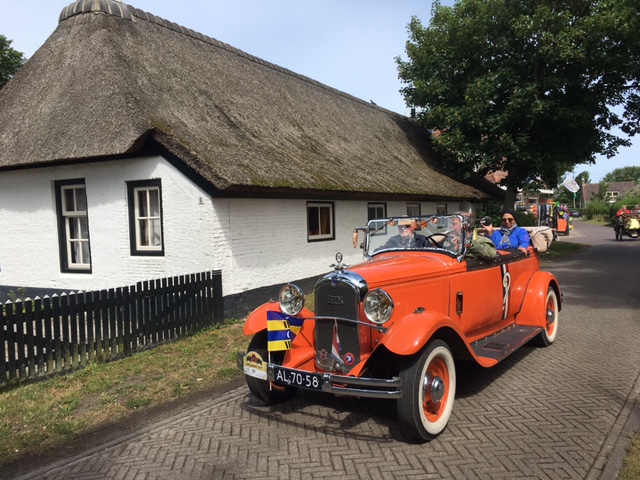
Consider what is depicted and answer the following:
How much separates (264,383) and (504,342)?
2830 mm

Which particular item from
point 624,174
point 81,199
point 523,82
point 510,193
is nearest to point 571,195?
point 624,174

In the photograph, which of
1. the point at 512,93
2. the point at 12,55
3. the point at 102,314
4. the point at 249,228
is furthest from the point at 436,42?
the point at 12,55

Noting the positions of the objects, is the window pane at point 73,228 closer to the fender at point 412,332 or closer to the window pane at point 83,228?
the window pane at point 83,228

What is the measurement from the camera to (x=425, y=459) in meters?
3.56

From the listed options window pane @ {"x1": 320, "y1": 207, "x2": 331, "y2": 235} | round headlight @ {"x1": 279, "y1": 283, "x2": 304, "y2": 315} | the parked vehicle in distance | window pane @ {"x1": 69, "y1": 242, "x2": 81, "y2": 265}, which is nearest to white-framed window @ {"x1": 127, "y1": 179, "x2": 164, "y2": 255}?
window pane @ {"x1": 69, "y1": 242, "x2": 81, "y2": 265}

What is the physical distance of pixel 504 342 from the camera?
536 centimetres

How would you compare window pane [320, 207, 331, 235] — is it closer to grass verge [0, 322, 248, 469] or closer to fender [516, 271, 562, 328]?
grass verge [0, 322, 248, 469]

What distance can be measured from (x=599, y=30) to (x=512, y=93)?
3172 millimetres

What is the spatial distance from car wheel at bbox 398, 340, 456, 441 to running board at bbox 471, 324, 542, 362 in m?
0.78

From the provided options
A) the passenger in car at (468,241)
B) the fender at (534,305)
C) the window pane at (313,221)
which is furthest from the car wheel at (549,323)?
the window pane at (313,221)

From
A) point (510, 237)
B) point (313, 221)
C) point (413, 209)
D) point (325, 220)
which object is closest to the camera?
point (510, 237)

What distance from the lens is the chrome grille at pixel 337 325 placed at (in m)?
4.18

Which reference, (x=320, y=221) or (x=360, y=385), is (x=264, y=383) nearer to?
(x=360, y=385)

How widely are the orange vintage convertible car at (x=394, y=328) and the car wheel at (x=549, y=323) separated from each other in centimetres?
83
